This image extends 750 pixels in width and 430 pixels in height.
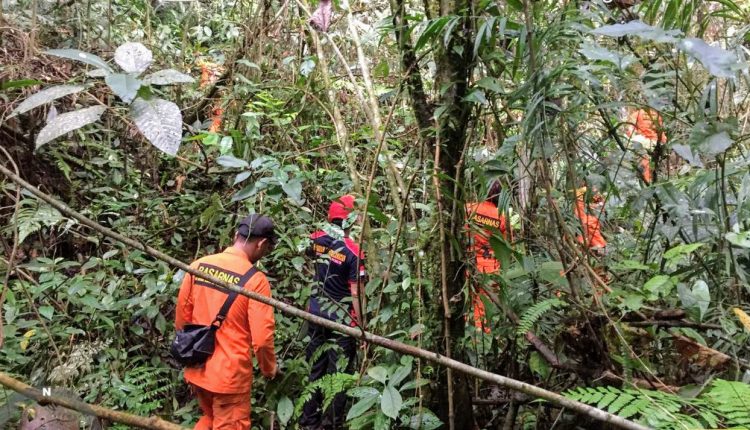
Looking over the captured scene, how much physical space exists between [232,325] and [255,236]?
0.58 metres

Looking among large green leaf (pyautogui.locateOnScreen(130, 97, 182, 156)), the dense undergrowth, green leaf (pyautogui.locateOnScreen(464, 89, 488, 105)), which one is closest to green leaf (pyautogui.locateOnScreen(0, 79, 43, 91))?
the dense undergrowth

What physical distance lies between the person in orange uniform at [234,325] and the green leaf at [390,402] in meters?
1.40

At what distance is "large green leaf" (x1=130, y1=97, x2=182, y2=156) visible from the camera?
94cm

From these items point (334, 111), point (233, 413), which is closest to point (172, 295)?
point (233, 413)

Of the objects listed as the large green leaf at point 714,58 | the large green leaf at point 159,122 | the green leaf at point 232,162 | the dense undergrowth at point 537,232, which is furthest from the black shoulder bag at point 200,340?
the large green leaf at point 714,58

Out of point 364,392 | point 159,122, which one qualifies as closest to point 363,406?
point 364,392

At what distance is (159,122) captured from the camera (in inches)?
38.4

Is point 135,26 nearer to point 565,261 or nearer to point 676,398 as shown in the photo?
point 565,261

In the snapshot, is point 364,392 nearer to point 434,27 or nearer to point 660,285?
point 660,285

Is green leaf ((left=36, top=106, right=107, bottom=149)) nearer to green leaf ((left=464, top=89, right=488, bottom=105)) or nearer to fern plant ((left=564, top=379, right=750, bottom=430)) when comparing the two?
green leaf ((left=464, top=89, right=488, bottom=105))

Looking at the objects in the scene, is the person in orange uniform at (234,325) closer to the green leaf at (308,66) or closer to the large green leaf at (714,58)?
the green leaf at (308,66)

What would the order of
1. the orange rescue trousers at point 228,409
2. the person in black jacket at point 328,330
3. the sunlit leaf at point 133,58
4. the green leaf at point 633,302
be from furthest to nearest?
1. the person in black jacket at point 328,330
2. the orange rescue trousers at point 228,409
3. the green leaf at point 633,302
4. the sunlit leaf at point 133,58

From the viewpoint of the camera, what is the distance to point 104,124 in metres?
5.12

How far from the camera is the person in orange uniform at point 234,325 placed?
315 cm
